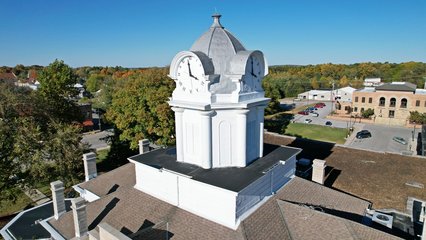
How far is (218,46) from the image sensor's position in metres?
13.9

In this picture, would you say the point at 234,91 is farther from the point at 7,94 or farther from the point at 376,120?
the point at 376,120

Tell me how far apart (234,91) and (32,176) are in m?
23.0

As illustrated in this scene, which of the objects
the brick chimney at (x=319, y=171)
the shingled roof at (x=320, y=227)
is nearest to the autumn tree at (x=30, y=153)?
the brick chimney at (x=319, y=171)

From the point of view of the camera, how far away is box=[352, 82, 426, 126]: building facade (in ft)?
228

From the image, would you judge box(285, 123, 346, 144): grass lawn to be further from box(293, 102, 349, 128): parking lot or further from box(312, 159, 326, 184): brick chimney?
box(312, 159, 326, 184): brick chimney

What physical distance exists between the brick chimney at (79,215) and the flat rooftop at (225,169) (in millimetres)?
3536

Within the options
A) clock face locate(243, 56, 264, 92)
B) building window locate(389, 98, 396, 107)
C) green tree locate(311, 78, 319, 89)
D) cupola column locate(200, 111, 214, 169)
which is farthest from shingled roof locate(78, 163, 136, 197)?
green tree locate(311, 78, 319, 89)

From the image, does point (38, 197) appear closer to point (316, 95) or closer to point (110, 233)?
point (110, 233)

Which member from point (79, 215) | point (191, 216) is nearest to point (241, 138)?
point (191, 216)

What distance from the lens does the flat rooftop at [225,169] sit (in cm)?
1230

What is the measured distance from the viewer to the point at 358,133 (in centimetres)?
5938

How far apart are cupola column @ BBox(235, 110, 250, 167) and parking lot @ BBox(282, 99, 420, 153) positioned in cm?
3744

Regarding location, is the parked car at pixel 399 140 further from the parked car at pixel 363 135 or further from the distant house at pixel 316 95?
the distant house at pixel 316 95

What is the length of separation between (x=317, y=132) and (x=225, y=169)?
53.9 meters
